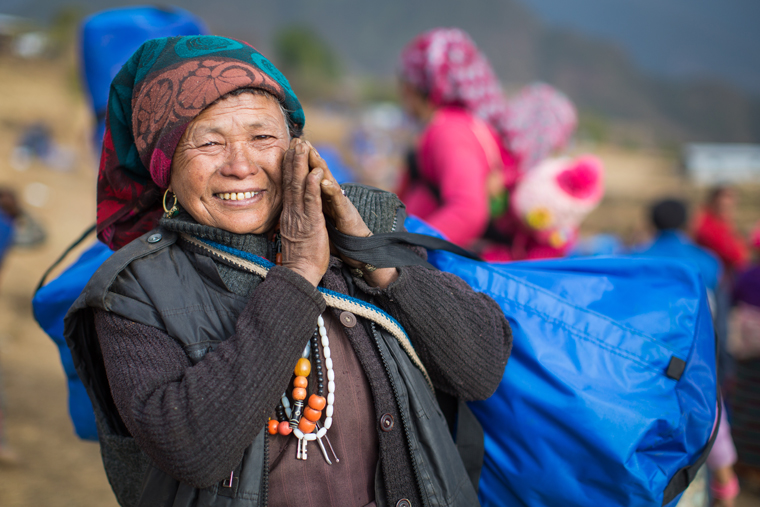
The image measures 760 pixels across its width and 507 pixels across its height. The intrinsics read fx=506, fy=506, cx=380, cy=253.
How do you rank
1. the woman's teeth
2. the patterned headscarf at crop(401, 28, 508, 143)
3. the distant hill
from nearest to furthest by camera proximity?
the woman's teeth
the patterned headscarf at crop(401, 28, 508, 143)
the distant hill

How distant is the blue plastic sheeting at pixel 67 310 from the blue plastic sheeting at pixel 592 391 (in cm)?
135

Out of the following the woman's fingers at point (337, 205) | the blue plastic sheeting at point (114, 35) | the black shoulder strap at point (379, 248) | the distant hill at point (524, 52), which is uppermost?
the distant hill at point (524, 52)

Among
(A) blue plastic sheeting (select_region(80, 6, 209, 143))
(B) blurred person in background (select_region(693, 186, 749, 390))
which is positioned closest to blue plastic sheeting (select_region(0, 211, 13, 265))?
(A) blue plastic sheeting (select_region(80, 6, 209, 143))

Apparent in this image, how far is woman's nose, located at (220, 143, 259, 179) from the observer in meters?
1.37

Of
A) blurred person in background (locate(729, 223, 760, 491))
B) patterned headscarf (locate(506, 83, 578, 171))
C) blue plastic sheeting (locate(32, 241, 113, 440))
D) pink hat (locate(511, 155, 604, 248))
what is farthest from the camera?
blurred person in background (locate(729, 223, 760, 491))

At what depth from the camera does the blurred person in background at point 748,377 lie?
155 inches

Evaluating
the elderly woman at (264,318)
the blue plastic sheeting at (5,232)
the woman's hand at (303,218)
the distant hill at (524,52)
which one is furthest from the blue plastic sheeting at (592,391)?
the distant hill at (524,52)

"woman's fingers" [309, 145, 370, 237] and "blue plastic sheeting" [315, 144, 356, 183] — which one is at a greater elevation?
"woman's fingers" [309, 145, 370, 237]

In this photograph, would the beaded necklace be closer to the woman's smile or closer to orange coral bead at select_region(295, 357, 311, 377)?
orange coral bead at select_region(295, 357, 311, 377)

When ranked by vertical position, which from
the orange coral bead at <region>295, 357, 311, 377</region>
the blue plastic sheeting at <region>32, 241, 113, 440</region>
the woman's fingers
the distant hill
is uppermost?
the distant hill

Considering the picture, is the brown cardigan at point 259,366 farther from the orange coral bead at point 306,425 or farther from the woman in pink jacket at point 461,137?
the woman in pink jacket at point 461,137

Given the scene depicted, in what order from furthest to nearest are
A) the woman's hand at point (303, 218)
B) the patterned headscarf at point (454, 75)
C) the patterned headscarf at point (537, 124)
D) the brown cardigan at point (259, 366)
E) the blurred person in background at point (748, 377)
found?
the blurred person in background at point (748, 377)
the patterned headscarf at point (537, 124)
the patterned headscarf at point (454, 75)
the woman's hand at point (303, 218)
the brown cardigan at point (259, 366)

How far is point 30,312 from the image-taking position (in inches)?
307

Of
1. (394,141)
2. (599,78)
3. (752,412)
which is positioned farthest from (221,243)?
(599,78)
